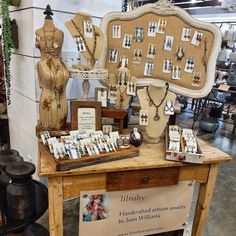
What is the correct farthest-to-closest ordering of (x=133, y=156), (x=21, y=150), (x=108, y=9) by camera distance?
(x=21, y=150) < (x=108, y=9) < (x=133, y=156)

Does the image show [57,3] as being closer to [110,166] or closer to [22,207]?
[110,166]

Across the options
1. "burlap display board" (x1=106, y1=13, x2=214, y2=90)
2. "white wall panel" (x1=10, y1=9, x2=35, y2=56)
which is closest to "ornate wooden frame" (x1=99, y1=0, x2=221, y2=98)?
"burlap display board" (x1=106, y1=13, x2=214, y2=90)

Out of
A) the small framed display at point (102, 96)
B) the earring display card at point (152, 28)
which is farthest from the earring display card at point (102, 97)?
the earring display card at point (152, 28)

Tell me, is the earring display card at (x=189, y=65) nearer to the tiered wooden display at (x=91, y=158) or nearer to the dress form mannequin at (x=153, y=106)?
the dress form mannequin at (x=153, y=106)

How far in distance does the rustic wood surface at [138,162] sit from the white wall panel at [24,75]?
0.65 metres

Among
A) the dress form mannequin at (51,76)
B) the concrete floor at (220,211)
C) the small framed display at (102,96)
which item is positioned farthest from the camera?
the concrete floor at (220,211)

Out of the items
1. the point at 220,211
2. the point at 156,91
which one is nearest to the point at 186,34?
the point at 156,91

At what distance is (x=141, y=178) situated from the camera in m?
1.23

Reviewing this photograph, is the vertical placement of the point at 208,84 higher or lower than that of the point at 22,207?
higher

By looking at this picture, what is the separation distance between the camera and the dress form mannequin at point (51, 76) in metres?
1.30

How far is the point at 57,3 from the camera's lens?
1645 mm

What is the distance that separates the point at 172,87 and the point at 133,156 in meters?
0.57

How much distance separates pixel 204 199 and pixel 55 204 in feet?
2.73

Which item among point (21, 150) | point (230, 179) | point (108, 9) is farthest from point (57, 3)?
point (230, 179)
